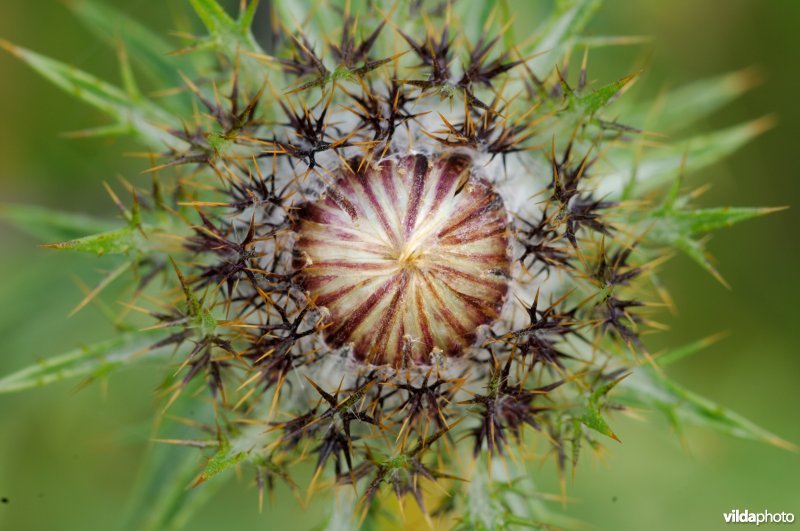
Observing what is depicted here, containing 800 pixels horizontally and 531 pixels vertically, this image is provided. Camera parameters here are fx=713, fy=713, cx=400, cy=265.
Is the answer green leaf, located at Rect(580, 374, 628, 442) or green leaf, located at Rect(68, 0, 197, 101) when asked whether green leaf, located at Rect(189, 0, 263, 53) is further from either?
green leaf, located at Rect(580, 374, 628, 442)

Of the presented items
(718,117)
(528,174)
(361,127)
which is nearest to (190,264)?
(361,127)

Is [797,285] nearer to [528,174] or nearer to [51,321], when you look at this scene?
[528,174]

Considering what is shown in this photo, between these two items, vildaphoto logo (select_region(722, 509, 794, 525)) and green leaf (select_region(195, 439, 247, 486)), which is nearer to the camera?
green leaf (select_region(195, 439, 247, 486))

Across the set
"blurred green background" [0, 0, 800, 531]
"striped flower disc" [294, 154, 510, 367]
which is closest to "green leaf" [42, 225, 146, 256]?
"striped flower disc" [294, 154, 510, 367]

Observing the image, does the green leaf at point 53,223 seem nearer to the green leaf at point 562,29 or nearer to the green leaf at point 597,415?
the green leaf at point 562,29

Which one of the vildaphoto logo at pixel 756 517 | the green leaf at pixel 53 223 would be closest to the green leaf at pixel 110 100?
the green leaf at pixel 53 223

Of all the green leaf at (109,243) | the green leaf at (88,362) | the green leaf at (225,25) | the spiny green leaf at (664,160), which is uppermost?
the spiny green leaf at (664,160)

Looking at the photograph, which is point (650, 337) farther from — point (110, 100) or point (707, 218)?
point (110, 100)
